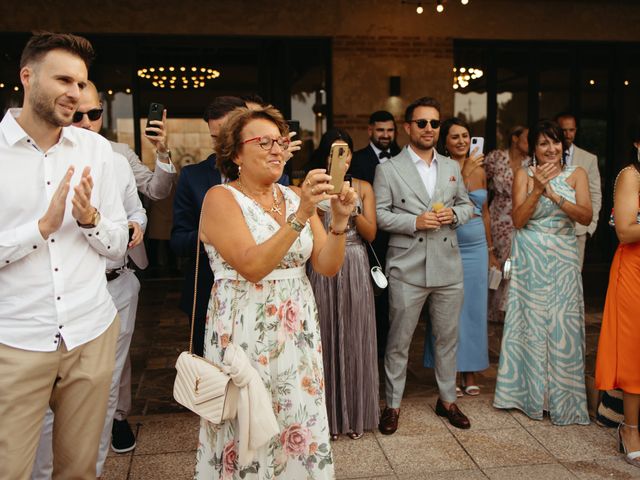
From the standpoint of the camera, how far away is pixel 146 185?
14.1ft

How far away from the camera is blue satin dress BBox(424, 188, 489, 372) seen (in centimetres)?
498

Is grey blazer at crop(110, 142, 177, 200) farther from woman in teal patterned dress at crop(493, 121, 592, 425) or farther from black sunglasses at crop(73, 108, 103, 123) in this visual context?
woman in teal patterned dress at crop(493, 121, 592, 425)

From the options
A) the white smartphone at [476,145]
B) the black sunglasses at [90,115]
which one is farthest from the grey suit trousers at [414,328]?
the black sunglasses at [90,115]

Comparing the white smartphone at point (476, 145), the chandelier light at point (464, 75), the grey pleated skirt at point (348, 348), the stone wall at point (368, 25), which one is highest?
the stone wall at point (368, 25)

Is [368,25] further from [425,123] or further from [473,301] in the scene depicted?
[473,301]

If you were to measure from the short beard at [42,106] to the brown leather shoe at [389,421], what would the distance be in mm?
2891

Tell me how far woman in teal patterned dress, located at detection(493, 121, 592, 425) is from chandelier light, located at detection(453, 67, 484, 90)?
5386mm

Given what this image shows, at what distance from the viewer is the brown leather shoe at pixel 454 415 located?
4469mm

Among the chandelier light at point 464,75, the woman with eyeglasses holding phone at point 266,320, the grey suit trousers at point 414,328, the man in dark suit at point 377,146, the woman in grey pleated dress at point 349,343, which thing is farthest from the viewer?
the chandelier light at point 464,75

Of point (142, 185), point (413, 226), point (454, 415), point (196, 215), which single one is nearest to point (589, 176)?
point (413, 226)

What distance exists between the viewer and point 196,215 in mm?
4020

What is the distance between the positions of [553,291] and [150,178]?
9.20 feet

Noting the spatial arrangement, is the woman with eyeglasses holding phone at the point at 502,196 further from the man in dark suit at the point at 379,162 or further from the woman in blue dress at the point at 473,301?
the woman in blue dress at the point at 473,301

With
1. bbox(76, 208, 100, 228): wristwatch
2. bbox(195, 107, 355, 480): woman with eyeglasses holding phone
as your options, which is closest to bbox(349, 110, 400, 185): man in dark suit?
bbox(195, 107, 355, 480): woman with eyeglasses holding phone
